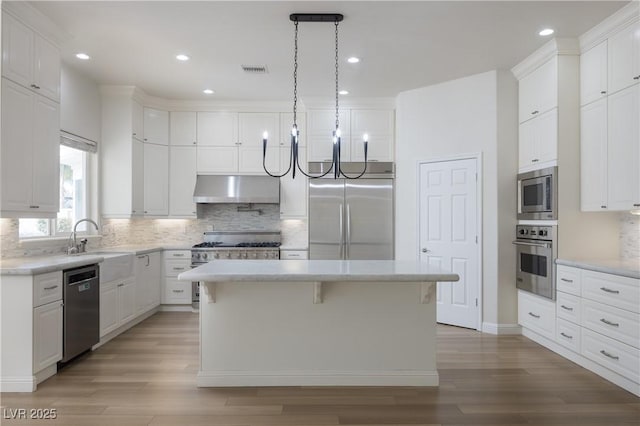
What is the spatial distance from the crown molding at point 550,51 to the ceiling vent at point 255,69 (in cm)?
281

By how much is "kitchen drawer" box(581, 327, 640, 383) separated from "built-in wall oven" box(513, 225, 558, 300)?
1.76 feet

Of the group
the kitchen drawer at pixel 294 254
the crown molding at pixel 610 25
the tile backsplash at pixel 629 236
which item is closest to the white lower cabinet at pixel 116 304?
the kitchen drawer at pixel 294 254

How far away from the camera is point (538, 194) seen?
13.4 ft

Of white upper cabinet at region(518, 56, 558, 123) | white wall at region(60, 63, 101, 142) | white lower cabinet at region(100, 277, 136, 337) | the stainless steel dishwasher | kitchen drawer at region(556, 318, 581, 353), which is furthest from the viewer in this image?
white wall at region(60, 63, 101, 142)

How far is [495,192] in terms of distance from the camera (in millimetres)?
4578

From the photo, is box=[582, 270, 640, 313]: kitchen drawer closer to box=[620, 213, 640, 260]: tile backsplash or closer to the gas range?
box=[620, 213, 640, 260]: tile backsplash

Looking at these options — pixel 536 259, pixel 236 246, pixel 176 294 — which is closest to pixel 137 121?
pixel 236 246

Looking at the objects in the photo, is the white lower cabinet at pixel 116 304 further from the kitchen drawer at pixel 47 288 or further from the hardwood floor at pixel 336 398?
the kitchen drawer at pixel 47 288

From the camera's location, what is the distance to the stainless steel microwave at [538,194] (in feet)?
12.7

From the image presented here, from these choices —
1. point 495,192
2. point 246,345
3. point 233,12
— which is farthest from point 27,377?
point 495,192

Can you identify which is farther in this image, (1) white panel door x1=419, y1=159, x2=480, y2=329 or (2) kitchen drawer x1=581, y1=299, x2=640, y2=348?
(1) white panel door x1=419, y1=159, x2=480, y2=329

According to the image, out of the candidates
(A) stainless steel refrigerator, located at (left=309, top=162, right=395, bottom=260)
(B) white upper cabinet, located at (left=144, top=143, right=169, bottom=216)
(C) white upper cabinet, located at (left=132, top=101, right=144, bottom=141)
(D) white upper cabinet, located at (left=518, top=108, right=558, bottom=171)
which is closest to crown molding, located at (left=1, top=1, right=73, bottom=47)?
(C) white upper cabinet, located at (left=132, top=101, right=144, bottom=141)

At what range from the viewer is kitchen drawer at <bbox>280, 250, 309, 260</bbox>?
5621mm

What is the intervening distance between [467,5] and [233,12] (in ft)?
6.17
